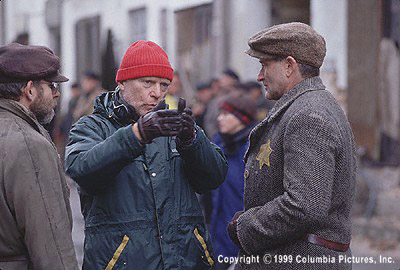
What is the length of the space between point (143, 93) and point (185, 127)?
1.49ft

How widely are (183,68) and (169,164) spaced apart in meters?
14.2

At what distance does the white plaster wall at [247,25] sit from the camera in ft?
52.4

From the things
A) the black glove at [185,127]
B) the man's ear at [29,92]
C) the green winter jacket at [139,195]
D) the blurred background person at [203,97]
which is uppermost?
the man's ear at [29,92]

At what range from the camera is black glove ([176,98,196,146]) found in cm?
409

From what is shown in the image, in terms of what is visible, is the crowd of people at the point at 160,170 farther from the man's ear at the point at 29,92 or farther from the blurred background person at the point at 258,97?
the blurred background person at the point at 258,97

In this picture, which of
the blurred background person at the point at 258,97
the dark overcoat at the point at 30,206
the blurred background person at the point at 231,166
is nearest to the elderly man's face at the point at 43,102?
the dark overcoat at the point at 30,206

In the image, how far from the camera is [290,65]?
4.25m

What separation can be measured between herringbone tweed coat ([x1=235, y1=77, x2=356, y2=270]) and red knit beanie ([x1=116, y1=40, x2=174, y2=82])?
0.60m

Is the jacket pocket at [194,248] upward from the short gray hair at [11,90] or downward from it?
downward

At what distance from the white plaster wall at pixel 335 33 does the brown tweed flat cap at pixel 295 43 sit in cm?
869

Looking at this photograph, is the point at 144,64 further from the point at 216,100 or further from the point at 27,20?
the point at 27,20

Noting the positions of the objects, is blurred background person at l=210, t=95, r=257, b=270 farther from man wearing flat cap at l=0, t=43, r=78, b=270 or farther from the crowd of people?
man wearing flat cap at l=0, t=43, r=78, b=270

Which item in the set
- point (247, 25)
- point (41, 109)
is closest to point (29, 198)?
point (41, 109)

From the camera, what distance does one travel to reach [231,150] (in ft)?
21.9
